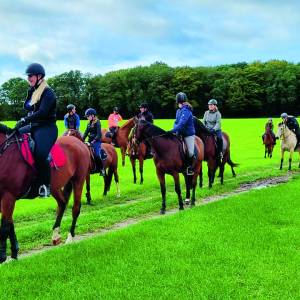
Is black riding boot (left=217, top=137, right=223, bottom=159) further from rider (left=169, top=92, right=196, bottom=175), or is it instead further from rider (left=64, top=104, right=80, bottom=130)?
rider (left=64, top=104, right=80, bottom=130)

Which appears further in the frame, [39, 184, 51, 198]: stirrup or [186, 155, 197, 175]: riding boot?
[186, 155, 197, 175]: riding boot

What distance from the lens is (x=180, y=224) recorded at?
9.95 meters

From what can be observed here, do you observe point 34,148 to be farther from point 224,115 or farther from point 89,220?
point 224,115

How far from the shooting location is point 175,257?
24.6 ft

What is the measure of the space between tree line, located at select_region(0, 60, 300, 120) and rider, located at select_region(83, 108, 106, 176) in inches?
2929

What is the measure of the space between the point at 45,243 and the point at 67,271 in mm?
2874

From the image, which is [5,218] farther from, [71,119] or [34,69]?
[71,119]

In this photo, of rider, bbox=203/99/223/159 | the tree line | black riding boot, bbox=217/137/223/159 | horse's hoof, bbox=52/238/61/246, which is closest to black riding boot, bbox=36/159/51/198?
horse's hoof, bbox=52/238/61/246

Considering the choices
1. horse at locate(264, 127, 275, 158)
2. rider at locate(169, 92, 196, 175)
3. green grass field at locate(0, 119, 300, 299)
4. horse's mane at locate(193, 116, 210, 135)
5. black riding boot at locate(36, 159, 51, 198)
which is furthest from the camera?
horse at locate(264, 127, 275, 158)

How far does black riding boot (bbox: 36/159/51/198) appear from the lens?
7980 mm

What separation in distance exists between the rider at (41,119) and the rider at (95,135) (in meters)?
6.71

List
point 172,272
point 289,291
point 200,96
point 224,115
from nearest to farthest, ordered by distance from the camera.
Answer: point 289,291 < point 172,272 < point 224,115 < point 200,96

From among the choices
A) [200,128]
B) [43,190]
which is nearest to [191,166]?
[200,128]

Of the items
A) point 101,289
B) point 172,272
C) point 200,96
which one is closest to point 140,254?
point 172,272
